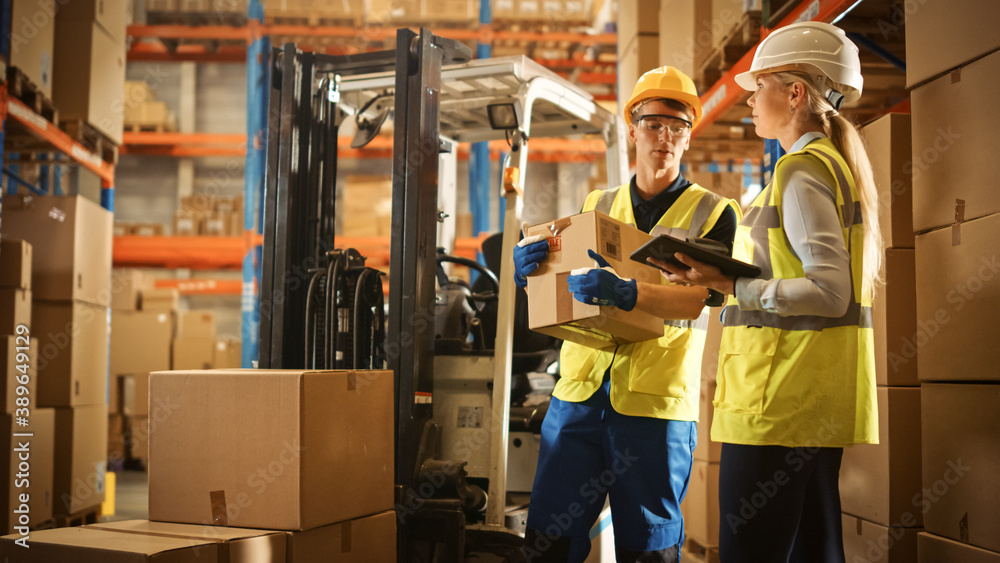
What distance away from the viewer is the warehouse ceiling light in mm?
3480

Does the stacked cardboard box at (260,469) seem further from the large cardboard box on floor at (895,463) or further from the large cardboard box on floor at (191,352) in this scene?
the large cardboard box on floor at (191,352)

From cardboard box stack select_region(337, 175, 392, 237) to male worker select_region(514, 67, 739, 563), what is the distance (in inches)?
303

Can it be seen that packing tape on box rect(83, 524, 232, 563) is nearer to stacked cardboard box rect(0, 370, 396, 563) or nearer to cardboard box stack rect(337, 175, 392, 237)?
stacked cardboard box rect(0, 370, 396, 563)

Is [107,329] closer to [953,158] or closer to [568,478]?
[568,478]

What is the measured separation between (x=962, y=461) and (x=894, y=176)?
1160 mm

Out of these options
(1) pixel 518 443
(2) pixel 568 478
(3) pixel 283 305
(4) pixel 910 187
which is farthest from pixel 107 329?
(4) pixel 910 187

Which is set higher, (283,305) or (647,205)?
(647,205)

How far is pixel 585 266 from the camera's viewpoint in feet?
7.16

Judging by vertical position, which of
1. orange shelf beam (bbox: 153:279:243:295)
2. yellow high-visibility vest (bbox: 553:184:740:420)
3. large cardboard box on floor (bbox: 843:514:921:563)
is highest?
orange shelf beam (bbox: 153:279:243:295)

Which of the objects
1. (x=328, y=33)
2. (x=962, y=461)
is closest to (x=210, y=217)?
(x=328, y=33)

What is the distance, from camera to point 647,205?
8.35ft

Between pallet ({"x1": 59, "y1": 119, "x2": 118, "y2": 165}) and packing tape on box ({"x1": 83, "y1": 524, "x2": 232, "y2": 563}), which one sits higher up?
pallet ({"x1": 59, "y1": 119, "x2": 118, "y2": 165})

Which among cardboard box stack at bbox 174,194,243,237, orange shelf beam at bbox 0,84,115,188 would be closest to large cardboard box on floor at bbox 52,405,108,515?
orange shelf beam at bbox 0,84,115,188

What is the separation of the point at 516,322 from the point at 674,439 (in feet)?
5.34
